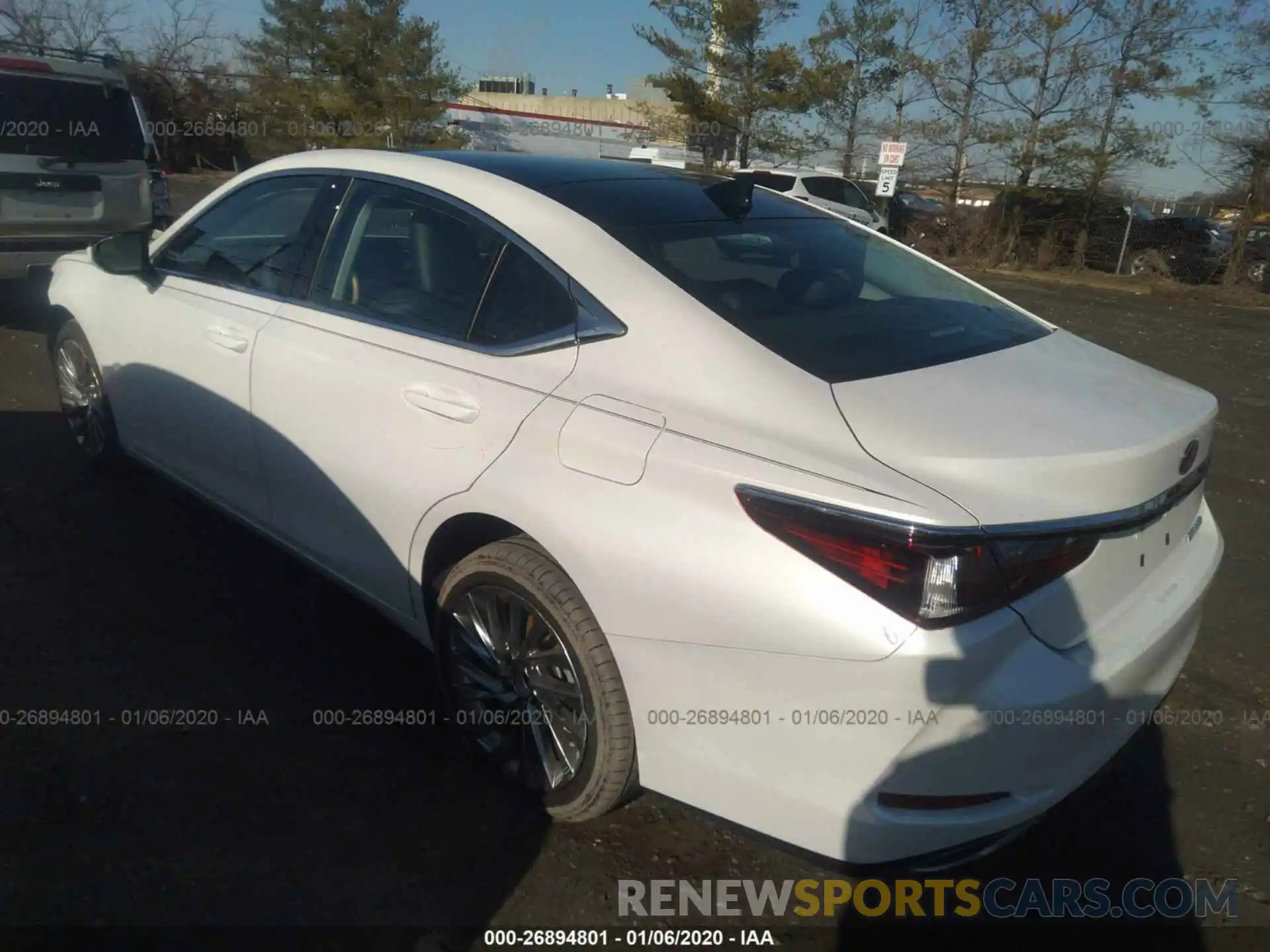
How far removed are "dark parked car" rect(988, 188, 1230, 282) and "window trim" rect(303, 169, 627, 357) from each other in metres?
18.8

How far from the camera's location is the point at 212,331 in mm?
3590

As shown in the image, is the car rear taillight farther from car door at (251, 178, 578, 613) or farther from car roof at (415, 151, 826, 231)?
car roof at (415, 151, 826, 231)

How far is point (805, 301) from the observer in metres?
2.66

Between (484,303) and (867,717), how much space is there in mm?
1534

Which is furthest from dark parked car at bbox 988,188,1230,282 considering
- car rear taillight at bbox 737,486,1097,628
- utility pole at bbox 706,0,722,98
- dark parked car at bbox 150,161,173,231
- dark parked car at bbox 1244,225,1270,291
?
car rear taillight at bbox 737,486,1097,628

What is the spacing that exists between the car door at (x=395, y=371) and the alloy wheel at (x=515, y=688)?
28 cm

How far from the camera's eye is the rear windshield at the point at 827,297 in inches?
94.7

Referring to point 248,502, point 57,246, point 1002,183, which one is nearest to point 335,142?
point 1002,183

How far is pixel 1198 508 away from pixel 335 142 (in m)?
33.0

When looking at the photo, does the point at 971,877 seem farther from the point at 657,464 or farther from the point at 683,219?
the point at 683,219

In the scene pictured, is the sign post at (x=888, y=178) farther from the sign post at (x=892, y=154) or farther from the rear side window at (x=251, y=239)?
the rear side window at (x=251, y=239)

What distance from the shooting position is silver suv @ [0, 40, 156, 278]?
24.8 feet

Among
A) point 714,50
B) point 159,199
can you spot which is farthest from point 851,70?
point 159,199

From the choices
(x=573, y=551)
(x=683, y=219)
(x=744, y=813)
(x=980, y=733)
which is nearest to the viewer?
(x=980, y=733)
